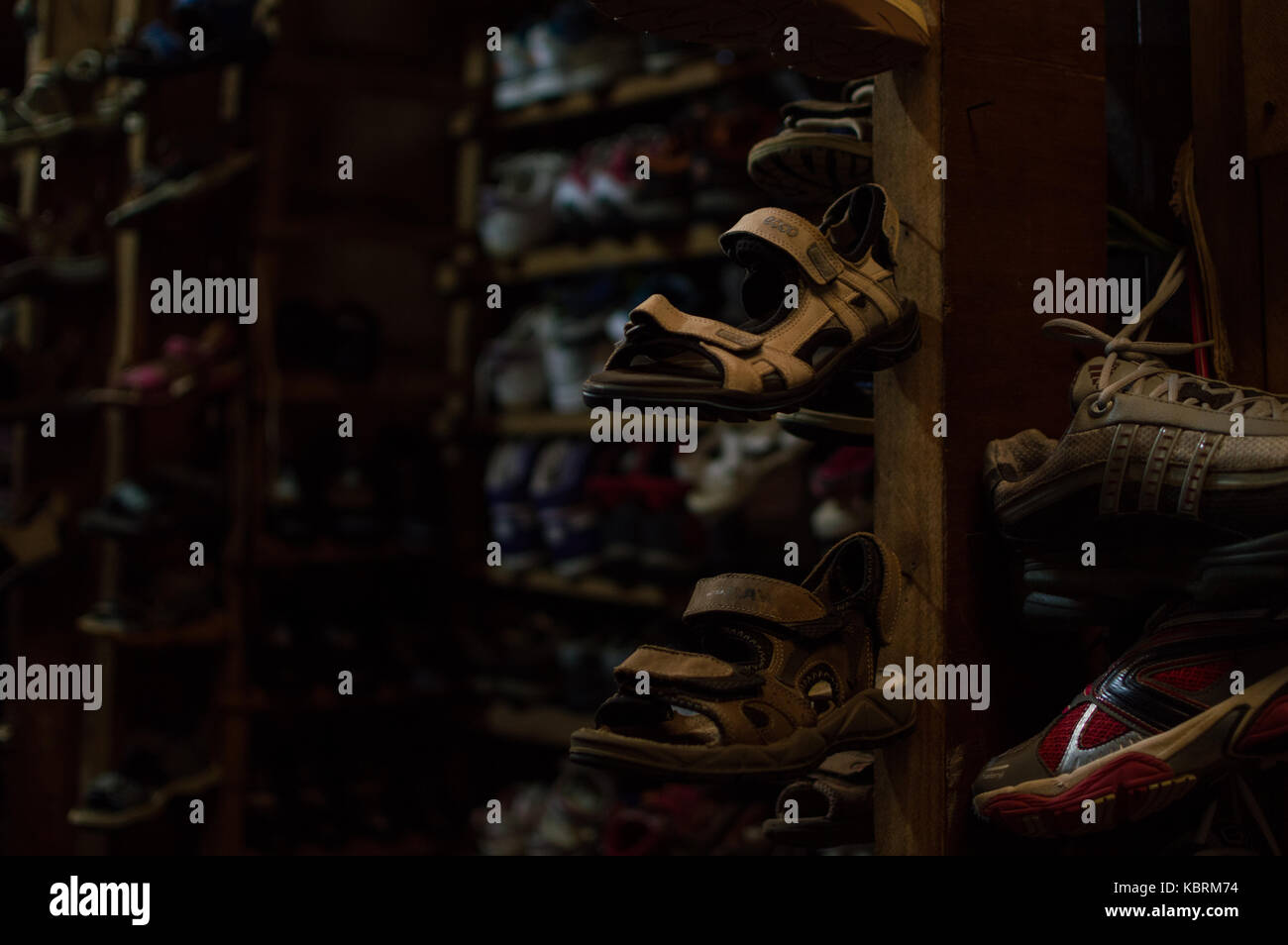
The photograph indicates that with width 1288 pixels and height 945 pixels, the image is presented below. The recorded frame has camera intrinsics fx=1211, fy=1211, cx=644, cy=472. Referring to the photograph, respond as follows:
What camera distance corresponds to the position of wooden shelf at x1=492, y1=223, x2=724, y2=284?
2.61 m

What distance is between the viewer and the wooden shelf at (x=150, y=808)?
264 centimetres

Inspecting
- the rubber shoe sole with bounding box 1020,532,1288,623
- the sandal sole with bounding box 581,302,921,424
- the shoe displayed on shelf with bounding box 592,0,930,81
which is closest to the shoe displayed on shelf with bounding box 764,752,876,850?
the rubber shoe sole with bounding box 1020,532,1288,623

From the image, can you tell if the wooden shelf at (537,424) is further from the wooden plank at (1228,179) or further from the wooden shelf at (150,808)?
the wooden plank at (1228,179)

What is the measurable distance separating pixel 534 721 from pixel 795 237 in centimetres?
213

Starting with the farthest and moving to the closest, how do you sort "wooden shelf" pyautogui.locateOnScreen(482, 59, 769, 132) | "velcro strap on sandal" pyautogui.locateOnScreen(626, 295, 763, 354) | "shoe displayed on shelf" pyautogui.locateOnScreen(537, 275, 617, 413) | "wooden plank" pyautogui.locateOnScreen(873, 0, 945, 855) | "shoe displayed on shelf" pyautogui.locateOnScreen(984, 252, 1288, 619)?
"shoe displayed on shelf" pyautogui.locateOnScreen(537, 275, 617, 413) → "wooden shelf" pyautogui.locateOnScreen(482, 59, 769, 132) → "wooden plank" pyautogui.locateOnScreen(873, 0, 945, 855) → "velcro strap on sandal" pyautogui.locateOnScreen(626, 295, 763, 354) → "shoe displayed on shelf" pyautogui.locateOnScreen(984, 252, 1288, 619)

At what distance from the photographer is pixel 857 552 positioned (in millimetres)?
1198

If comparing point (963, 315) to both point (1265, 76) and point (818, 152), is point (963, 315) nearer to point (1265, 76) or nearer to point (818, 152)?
point (818, 152)

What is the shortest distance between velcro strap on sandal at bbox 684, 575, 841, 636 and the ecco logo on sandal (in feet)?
1.01

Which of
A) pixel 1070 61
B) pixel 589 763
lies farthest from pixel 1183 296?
pixel 589 763

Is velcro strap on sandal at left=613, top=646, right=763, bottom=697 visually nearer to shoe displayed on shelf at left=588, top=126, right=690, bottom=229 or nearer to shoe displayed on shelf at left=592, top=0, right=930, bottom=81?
shoe displayed on shelf at left=592, top=0, right=930, bottom=81

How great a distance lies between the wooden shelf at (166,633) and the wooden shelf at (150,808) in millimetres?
322

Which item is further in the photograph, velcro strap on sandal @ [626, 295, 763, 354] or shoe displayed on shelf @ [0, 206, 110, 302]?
shoe displayed on shelf @ [0, 206, 110, 302]

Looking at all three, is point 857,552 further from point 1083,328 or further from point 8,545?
point 8,545

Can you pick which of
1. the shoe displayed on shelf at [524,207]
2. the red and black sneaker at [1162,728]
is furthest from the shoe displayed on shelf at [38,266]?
the red and black sneaker at [1162,728]
